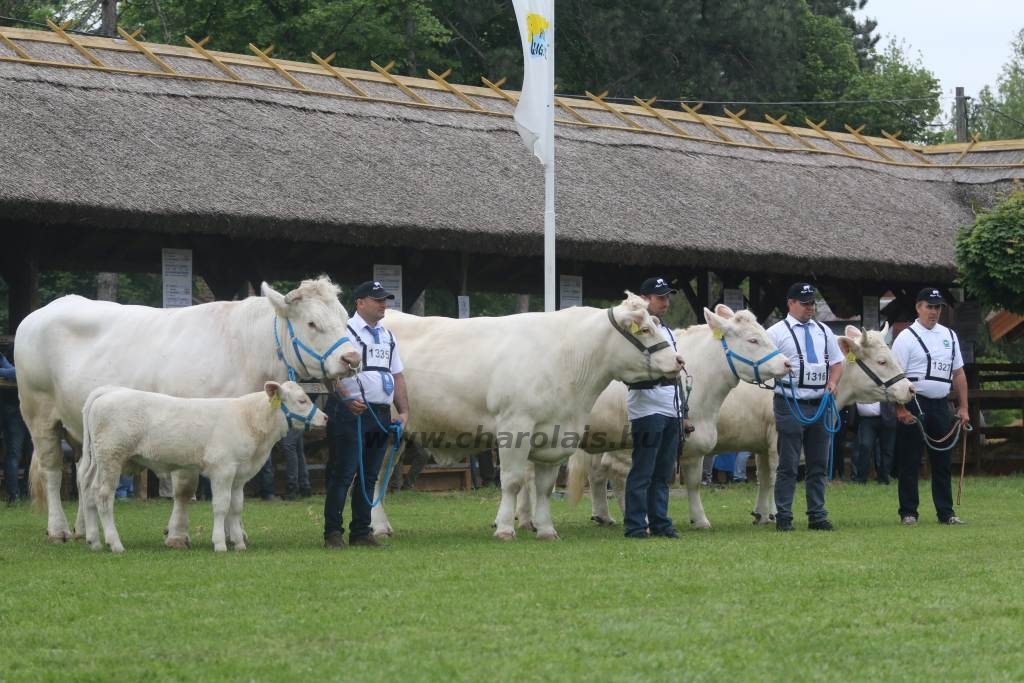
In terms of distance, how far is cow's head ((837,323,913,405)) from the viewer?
14.9 m

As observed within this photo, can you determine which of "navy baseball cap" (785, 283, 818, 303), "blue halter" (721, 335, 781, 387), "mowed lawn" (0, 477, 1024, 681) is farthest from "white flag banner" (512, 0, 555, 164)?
"mowed lawn" (0, 477, 1024, 681)

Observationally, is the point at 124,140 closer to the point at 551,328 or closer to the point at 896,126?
the point at 551,328

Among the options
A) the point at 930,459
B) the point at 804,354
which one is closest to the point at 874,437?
the point at 930,459

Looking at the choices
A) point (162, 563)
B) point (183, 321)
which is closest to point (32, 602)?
point (162, 563)

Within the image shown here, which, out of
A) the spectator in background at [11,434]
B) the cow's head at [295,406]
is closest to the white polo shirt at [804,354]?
the cow's head at [295,406]

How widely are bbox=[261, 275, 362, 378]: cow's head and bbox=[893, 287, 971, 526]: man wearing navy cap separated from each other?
5.45 metres

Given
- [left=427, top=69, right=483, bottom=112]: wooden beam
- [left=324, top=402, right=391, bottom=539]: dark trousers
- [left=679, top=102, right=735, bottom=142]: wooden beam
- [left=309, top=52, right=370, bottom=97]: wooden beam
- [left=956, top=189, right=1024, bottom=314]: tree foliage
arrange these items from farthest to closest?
[left=679, top=102, right=735, bottom=142]: wooden beam
[left=427, top=69, right=483, bottom=112]: wooden beam
[left=309, top=52, right=370, bottom=97]: wooden beam
[left=956, top=189, right=1024, bottom=314]: tree foliage
[left=324, top=402, right=391, bottom=539]: dark trousers

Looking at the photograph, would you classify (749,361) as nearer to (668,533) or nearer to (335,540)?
(668,533)

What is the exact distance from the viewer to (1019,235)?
23.4m

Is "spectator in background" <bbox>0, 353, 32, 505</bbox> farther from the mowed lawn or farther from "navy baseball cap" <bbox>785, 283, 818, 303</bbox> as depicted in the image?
"navy baseball cap" <bbox>785, 283, 818, 303</bbox>

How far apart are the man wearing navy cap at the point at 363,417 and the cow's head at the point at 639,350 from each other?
187cm

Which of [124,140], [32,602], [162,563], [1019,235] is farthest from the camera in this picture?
[1019,235]

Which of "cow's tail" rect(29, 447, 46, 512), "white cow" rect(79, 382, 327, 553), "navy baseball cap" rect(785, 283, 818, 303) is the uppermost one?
"navy baseball cap" rect(785, 283, 818, 303)

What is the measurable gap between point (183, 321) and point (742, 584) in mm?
5640
